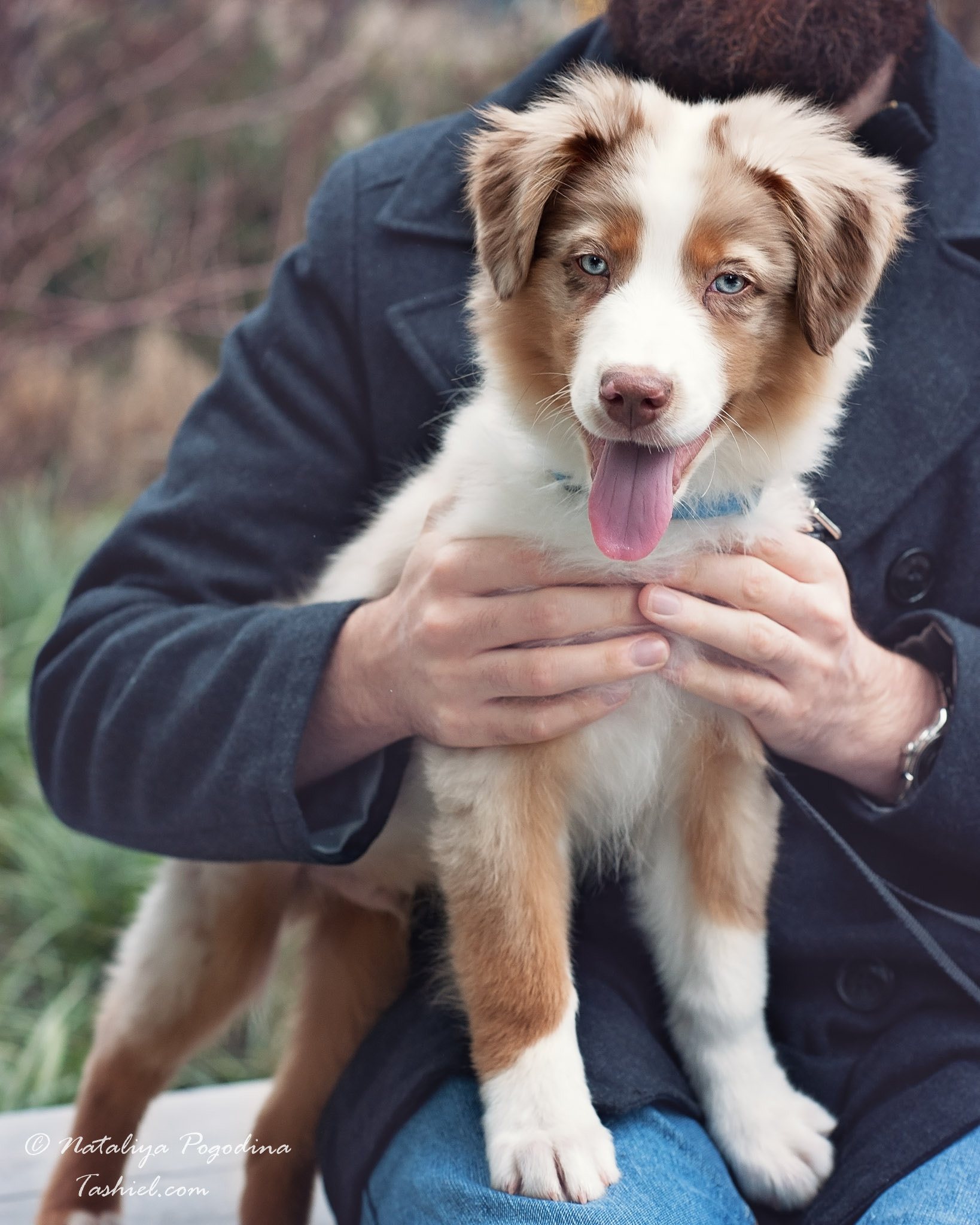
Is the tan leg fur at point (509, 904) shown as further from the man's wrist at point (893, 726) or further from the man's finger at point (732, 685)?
the man's wrist at point (893, 726)

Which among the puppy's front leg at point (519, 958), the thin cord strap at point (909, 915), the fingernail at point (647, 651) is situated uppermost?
the fingernail at point (647, 651)

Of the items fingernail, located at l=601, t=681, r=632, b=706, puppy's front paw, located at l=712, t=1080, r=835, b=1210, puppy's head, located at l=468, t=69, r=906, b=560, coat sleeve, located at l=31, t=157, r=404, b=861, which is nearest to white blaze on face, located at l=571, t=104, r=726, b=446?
puppy's head, located at l=468, t=69, r=906, b=560

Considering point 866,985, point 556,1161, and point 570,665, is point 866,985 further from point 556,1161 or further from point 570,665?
point 570,665

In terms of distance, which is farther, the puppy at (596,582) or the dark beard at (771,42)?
the dark beard at (771,42)

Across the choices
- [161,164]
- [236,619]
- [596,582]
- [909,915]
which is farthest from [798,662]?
[161,164]

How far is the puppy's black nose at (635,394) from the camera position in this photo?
1.42 m

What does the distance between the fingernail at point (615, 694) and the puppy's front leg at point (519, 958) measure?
112mm

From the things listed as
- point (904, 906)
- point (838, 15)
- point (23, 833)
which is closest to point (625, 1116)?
point (904, 906)

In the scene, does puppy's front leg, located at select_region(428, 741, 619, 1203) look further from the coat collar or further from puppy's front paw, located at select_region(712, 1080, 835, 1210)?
the coat collar

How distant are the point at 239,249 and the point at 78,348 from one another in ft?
3.88

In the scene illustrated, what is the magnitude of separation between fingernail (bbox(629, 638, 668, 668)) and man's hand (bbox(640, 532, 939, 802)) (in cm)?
3

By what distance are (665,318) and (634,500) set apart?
0.79 feet

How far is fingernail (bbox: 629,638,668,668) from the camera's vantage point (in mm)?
1727

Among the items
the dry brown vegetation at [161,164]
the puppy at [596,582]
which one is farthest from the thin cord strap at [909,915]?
the dry brown vegetation at [161,164]
